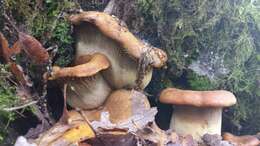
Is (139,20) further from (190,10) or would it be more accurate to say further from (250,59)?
(250,59)

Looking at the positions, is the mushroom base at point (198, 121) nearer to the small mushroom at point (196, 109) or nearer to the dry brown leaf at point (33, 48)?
the small mushroom at point (196, 109)

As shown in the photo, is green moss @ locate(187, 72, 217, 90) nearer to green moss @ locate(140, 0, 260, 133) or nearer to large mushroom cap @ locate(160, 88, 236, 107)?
green moss @ locate(140, 0, 260, 133)

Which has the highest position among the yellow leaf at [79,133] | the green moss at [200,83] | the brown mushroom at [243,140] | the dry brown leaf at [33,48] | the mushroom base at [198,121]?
the dry brown leaf at [33,48]

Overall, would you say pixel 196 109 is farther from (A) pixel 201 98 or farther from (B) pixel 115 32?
(B) pixel 115 32

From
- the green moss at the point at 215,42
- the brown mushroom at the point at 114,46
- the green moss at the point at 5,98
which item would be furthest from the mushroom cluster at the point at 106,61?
the green moss at the point at 215,42

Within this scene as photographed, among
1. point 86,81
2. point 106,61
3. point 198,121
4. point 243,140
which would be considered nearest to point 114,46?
point 106,61

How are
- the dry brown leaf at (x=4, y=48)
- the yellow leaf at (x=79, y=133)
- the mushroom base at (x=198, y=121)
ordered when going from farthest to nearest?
the mushroom base at (x=198, y=121) → the dry brown leaf at (x=4, y=48) → the yellow leaf at (x=79, y=133)

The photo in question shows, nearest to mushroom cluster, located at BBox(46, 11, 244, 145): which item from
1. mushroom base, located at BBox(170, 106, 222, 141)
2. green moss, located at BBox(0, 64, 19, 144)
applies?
mushroom base, located at BBox(170, 106, 222, 141)
